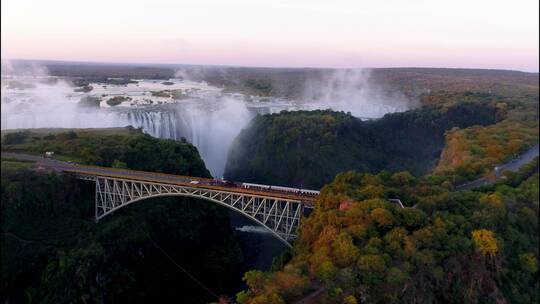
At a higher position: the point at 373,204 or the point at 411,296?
the point at 373,204

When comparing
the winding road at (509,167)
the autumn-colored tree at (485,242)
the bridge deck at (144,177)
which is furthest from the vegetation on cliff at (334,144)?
the autumn-colored tree at (485,242)

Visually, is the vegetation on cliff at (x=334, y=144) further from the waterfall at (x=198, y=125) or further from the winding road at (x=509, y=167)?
the winding road at (x=509, y=167)

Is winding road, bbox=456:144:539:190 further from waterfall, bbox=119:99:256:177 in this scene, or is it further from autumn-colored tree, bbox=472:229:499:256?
waterfall, bbox=119:99:256:177

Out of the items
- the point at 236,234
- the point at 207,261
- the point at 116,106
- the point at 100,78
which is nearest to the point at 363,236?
the point at 207,261

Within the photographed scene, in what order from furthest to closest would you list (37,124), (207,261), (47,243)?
1. (37,124)
2. (207,261)
3. (47,243)

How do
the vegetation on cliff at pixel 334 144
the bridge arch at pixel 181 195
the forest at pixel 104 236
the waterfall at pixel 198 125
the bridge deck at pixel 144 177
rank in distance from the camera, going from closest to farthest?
the forest at pixel 104 236, the bridge deck at pixel 144 177, the bridge arch at pixel 181 195, the vegetation on cliff at pixel 334 144, the waterfall at pixel 198 125

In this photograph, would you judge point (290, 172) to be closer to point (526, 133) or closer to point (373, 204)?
point (526, 133)

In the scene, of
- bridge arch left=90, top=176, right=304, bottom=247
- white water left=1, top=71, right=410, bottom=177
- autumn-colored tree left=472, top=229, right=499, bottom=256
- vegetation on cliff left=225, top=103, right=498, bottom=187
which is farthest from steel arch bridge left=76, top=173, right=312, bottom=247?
vegetation on cliff left=225, top=103, right=498, bottom=187

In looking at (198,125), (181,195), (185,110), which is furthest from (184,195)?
(185,110)
